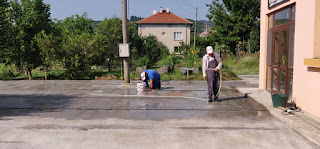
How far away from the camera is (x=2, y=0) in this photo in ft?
67.6

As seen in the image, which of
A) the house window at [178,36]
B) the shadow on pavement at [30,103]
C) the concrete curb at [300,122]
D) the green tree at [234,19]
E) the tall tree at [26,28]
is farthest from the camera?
the house window at [178,36]

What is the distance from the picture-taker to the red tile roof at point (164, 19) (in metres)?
50.9

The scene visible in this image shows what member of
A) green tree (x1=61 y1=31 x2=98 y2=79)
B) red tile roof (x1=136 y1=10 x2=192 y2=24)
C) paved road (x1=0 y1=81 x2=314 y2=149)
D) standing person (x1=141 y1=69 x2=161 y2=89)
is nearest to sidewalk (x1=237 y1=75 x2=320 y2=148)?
paved road (x1=0 y1=81 x2=314 y2=149)

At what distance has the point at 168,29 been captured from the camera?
51.4m

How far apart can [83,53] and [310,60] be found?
1525 centimetres

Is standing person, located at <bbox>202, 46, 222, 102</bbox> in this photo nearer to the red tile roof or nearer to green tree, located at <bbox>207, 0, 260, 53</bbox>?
green tree, located at <bbox>207, 0, 260, 53</bbox>

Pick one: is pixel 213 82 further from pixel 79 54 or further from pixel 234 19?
pixel 234 19

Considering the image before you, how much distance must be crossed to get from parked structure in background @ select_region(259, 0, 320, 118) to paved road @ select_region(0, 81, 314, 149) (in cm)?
115

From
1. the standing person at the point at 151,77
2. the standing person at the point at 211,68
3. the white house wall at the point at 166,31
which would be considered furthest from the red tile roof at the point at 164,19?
the standing person at the point at 211,68

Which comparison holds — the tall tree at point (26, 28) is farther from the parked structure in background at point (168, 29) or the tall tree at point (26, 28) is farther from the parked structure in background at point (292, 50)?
the parked structure in background at point (168, 29)

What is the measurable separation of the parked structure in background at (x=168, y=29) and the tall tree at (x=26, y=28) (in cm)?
2951

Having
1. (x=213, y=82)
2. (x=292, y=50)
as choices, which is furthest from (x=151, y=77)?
(x=292, y=50)

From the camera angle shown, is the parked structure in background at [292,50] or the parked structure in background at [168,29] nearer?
the parked structure in background at [292,50]

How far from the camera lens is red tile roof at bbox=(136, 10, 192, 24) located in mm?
50875
